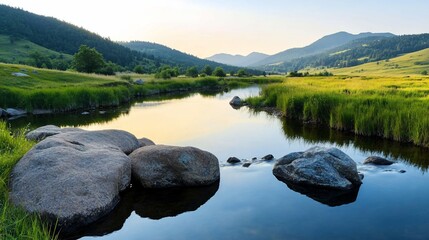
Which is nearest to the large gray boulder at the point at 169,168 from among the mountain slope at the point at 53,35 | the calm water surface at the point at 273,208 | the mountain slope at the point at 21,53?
the calm water surface at the point at 273,208

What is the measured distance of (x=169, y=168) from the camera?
12.6 meters

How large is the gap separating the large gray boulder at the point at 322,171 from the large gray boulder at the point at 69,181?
6.27m

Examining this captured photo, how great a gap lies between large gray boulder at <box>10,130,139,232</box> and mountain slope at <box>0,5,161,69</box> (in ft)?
504

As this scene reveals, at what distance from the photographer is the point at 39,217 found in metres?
8.38

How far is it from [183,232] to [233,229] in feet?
4.59

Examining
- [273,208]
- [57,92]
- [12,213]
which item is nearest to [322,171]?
[273,208]

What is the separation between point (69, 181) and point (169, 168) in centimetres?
381

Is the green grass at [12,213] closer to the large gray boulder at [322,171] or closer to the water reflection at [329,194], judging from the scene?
the water reflection at [329,194]

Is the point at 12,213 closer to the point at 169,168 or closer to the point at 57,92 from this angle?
the point at 169,168

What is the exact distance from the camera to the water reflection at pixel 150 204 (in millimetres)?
9445

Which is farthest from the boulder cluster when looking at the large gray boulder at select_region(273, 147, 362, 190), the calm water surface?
the large gray boulder at select_region(273, 147, 362, 190)

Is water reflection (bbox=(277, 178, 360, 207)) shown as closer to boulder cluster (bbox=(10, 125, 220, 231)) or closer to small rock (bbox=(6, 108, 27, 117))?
boulder cluster (bbox=(10, 125, 220, 231))

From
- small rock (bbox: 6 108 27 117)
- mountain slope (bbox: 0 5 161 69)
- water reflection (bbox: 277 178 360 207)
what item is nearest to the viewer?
water reflection (bbox: 277 178 360 207)

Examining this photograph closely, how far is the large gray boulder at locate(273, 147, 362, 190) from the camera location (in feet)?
41.0
